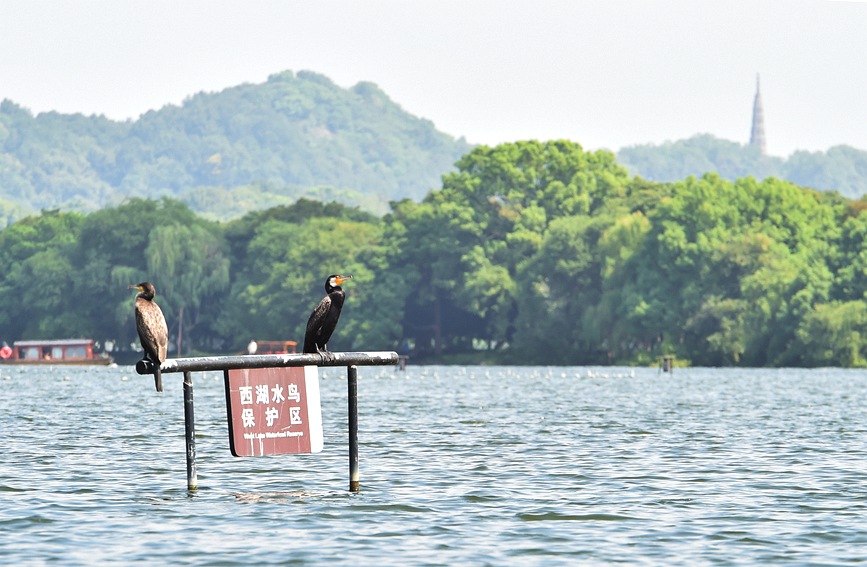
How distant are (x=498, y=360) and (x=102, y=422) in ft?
321

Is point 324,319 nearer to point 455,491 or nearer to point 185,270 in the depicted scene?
point 455,491

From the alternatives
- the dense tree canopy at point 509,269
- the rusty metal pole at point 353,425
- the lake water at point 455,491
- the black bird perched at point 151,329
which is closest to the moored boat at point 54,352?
the dense tree canopy at point 509,269

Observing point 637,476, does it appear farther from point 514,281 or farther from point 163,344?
point 514,281

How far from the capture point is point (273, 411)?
1236 inches

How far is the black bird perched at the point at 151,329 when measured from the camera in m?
29.7

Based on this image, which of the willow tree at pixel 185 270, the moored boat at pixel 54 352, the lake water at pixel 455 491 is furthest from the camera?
the willow tree at pixel 185 270

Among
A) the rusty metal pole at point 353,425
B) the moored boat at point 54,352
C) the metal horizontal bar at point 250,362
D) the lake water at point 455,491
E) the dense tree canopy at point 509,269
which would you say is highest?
the dense tree canopy at point 509,269

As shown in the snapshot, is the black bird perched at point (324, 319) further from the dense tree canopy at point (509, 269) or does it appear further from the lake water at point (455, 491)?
the dense tree canopy at point (509, 269)

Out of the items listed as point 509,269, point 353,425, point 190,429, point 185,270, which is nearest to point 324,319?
point 353,425

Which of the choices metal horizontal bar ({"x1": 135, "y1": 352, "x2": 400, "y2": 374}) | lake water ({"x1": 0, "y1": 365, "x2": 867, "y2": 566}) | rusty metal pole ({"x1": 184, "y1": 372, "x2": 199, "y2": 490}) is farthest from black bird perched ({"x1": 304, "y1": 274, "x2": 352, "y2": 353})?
lake water ({"x1": 0, "y1": 365, "x2": 867, "y2": 566})

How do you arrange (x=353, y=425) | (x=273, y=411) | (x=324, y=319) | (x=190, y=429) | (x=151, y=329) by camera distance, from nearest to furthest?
(x=151, y=329) < (x=324, y=319) < (x=273, y=411) < (x=190, y=429) < (x=353, y=425)

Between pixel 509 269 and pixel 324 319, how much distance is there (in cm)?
12630

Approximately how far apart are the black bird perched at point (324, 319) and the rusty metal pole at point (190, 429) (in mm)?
2485

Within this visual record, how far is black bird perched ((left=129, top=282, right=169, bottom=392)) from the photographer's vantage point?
97.5 ft
